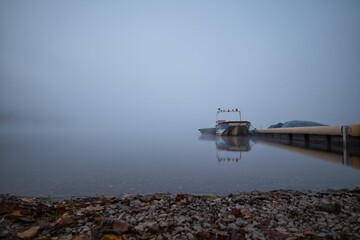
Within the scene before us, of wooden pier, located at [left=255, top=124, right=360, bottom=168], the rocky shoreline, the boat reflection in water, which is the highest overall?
wooden pier, located at [left=255, top=124, right=360, bottom=168]

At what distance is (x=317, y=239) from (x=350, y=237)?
44cm

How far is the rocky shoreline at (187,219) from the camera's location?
3.11 metres

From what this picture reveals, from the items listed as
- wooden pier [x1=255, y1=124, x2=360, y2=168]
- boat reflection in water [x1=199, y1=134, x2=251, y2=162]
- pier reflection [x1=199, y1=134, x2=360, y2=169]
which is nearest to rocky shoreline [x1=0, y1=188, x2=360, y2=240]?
pier reflection [x1=199, y1=134, x2=360, y2=169]

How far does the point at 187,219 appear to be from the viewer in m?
3.58

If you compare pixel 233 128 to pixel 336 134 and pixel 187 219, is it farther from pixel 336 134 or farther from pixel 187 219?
pixel 187 219

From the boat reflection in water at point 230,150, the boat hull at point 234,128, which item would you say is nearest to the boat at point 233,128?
the boat hull at point 234,128

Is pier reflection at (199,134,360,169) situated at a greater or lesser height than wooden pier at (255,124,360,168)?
lesser

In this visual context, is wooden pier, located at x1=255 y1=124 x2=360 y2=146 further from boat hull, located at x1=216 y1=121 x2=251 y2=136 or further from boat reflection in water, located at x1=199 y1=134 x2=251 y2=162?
boat hull, located at x1=216 y1=121 x2=251 y2=136

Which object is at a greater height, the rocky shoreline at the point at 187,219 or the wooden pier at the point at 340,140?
the wooden pier at the point at 340,140

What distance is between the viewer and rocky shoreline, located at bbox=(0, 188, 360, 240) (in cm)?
311

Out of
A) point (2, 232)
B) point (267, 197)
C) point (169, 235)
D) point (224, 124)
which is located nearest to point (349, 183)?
point (267, 197)

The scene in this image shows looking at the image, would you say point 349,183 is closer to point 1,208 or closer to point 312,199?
point 312,199

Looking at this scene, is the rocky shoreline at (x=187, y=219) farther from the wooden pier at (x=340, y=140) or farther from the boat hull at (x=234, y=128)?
the boat hull at (x=234, y=128)

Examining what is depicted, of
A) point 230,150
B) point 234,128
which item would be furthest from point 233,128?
point 230,150
